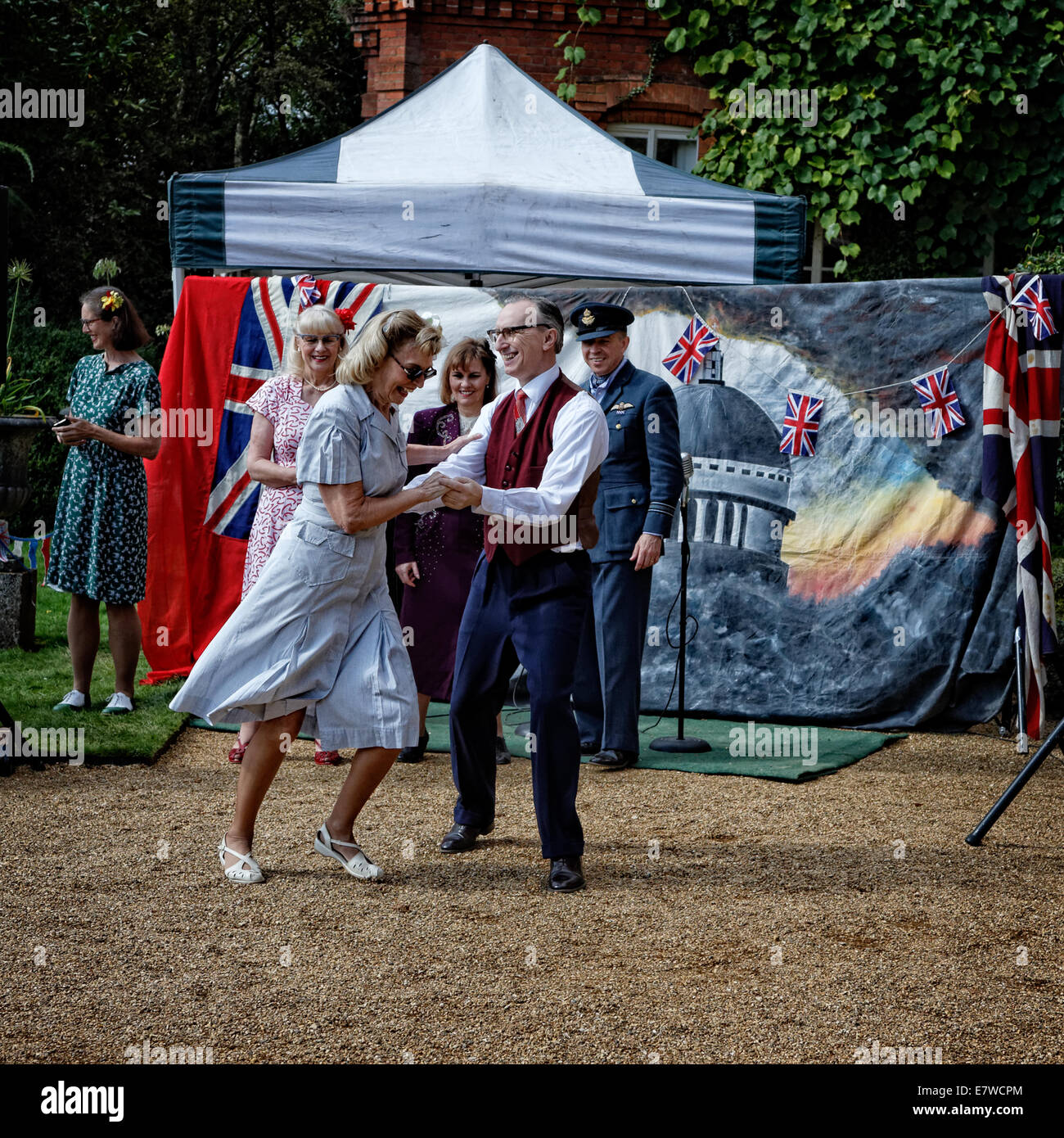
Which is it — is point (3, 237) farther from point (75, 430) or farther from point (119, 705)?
point (119, 705)

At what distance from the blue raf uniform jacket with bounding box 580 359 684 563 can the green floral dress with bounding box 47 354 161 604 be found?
→ 240cm

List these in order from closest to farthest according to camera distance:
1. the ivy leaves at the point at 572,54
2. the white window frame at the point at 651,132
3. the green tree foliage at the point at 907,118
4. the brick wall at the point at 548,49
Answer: the green tree foliage at the point at 907,118
the ivy leaves at the point at 572,54
the brick wall at the point at 548,49
the white window frame at the point at 651,132

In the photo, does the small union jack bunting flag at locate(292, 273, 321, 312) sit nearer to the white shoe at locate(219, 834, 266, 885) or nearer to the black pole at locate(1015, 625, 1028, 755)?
the white shoe at locate(219, 834, 266, 885)

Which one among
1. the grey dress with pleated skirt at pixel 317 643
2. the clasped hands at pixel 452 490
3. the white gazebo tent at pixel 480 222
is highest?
the white gazebo tent at pixel 480 222

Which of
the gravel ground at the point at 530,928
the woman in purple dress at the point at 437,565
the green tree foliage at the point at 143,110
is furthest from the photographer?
the green tree foliage at the point at 143,110

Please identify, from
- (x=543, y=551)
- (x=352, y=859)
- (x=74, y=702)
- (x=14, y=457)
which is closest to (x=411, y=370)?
(x=543, y=551)

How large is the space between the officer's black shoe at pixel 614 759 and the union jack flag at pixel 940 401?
8.18 ft

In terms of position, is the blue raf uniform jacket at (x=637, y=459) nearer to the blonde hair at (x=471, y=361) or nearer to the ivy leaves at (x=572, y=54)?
the blonde hair at (x=471, y=361)

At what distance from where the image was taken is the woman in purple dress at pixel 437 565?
244 inches

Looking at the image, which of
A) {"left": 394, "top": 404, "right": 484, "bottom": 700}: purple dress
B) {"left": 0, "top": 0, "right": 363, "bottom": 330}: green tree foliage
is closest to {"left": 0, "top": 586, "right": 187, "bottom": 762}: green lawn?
{"left": 394, "top": 404, "right": 484, "bottom": 700}: purple dress

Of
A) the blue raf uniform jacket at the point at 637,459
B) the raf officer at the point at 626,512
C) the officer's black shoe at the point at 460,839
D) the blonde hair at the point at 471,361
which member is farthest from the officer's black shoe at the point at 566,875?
the blonde hair at the point at 471,361

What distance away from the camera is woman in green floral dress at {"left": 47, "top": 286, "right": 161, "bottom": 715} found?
6.80 meters

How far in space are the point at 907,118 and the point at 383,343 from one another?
8.86m

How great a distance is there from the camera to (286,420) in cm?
584
